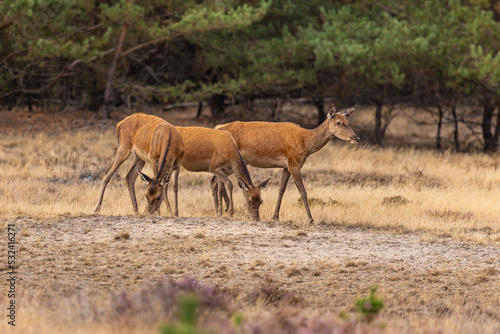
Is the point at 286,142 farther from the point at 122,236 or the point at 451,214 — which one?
the point at 122,236

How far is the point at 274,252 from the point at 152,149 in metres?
3.28

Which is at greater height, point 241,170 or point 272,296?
point 241,170

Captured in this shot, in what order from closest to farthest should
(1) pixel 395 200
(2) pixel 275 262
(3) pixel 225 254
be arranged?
(2) pixel 275 262 < (3) pixel 225 254 < (1) pixel 395 200

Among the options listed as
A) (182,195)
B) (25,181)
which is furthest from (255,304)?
(25,181)

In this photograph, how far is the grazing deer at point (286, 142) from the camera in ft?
43.1

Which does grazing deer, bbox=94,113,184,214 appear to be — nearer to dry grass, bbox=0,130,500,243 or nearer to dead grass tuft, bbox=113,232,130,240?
dry grass, bbox=0,130,500,243

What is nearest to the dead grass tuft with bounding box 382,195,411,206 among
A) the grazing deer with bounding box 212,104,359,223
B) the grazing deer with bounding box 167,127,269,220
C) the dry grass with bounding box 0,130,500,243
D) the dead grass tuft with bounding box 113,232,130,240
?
the dry grass with bounding box 0,130,500,243

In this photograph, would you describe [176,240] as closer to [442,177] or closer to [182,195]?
[182,195]

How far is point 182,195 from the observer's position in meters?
15.5

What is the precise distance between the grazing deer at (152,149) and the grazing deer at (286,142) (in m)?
1.48

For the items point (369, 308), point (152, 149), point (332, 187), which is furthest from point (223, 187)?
point (369, 308)

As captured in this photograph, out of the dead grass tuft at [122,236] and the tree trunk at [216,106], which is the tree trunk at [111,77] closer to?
the tree trunk at [216,106]

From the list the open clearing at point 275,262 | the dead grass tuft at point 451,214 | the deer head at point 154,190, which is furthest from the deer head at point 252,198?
the dead grass tuft at point 451,214

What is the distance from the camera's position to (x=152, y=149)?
40.5 feet
